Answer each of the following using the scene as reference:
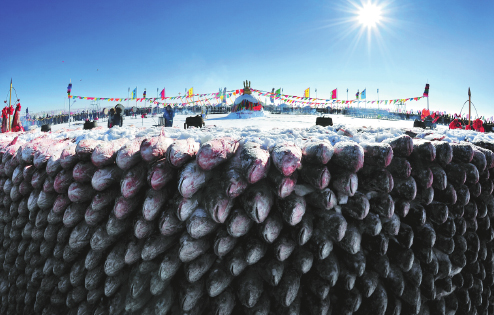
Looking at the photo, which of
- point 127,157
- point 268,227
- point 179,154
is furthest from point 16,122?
point 268,227

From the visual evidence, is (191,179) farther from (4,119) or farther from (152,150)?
(4,119)

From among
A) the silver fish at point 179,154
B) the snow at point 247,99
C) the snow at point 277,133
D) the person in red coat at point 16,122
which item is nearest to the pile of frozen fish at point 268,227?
the silver fish at point 179,154

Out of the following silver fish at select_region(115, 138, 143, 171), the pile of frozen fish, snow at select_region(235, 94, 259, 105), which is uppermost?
snow at select_region(235, 94, 259, 105)

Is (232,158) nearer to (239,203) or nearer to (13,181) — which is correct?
(239,203)

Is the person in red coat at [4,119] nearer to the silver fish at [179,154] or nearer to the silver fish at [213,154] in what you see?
the silver fish at [179,154]

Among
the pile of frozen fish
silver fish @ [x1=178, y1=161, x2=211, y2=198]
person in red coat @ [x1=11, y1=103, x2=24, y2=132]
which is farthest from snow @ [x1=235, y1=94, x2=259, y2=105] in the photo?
silver fish @ [x1=178, y1=161, x2=211, y2=198]

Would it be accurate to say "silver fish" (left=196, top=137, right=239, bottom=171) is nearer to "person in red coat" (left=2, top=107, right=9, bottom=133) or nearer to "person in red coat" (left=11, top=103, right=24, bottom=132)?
"person in red coat" (left=11, top=103, right=24, bottom=132)

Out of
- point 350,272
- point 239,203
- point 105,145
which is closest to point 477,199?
point 350,272

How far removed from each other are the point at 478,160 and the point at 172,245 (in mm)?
2030

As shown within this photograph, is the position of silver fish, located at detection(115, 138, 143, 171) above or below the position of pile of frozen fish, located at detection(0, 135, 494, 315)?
above

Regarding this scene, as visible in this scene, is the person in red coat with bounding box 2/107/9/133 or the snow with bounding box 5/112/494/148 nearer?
the snow with bounding box 5/112/494/148

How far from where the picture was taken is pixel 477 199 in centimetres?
185

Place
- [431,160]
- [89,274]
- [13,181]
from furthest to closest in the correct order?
[13,181], [89,274], [431,160]

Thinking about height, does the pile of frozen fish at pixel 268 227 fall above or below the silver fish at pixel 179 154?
below
